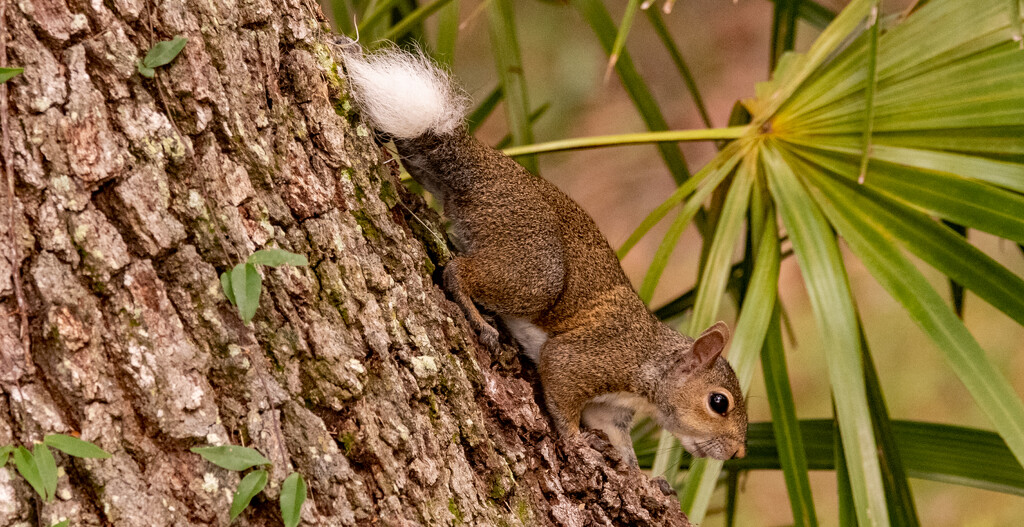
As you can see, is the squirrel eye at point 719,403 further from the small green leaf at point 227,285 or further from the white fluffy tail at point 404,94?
the small green leaf at point 227,285

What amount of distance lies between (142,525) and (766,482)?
5.75 metres

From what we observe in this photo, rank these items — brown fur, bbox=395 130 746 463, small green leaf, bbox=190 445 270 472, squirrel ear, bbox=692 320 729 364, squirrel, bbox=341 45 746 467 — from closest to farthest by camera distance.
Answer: small green leaf, bbox=190 445 270 472 < squirrel, bbox=341 45 746 467 < brown fur, bbox=395 130 746 463 < squirrel ear, bbox=692 320 729 364

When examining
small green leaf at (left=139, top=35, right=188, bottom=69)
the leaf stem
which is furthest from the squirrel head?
small green leaf at (left=139, top=35, right=188, bottom=69)

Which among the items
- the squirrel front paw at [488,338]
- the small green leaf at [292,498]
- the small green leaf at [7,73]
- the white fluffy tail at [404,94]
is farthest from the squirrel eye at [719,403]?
the small green leaf at [7,73]

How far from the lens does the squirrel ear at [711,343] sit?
2.34 metres

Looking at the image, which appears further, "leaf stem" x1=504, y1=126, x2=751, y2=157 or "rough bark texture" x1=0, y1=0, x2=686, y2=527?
"leaf stem" x1=504, y1=126, x2=751, y2=157

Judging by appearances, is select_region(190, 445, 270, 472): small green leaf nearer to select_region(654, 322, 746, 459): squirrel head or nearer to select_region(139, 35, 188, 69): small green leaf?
select_region(139, 35, 188, 69): small green leaf

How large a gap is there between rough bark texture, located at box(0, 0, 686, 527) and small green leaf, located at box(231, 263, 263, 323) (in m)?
0.04

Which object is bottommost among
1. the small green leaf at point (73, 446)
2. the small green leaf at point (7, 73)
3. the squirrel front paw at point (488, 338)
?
the small green leaf at point (73, 446)

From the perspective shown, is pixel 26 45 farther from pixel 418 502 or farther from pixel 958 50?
pixel 958 50

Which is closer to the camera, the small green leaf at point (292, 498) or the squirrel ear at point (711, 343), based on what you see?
the small green leaf at point (292, 498)

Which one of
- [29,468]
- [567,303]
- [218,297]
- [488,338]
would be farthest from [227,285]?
[567,303]

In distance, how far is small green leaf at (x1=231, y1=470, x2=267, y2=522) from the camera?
1.26 meters

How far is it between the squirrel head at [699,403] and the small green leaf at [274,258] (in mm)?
1467
